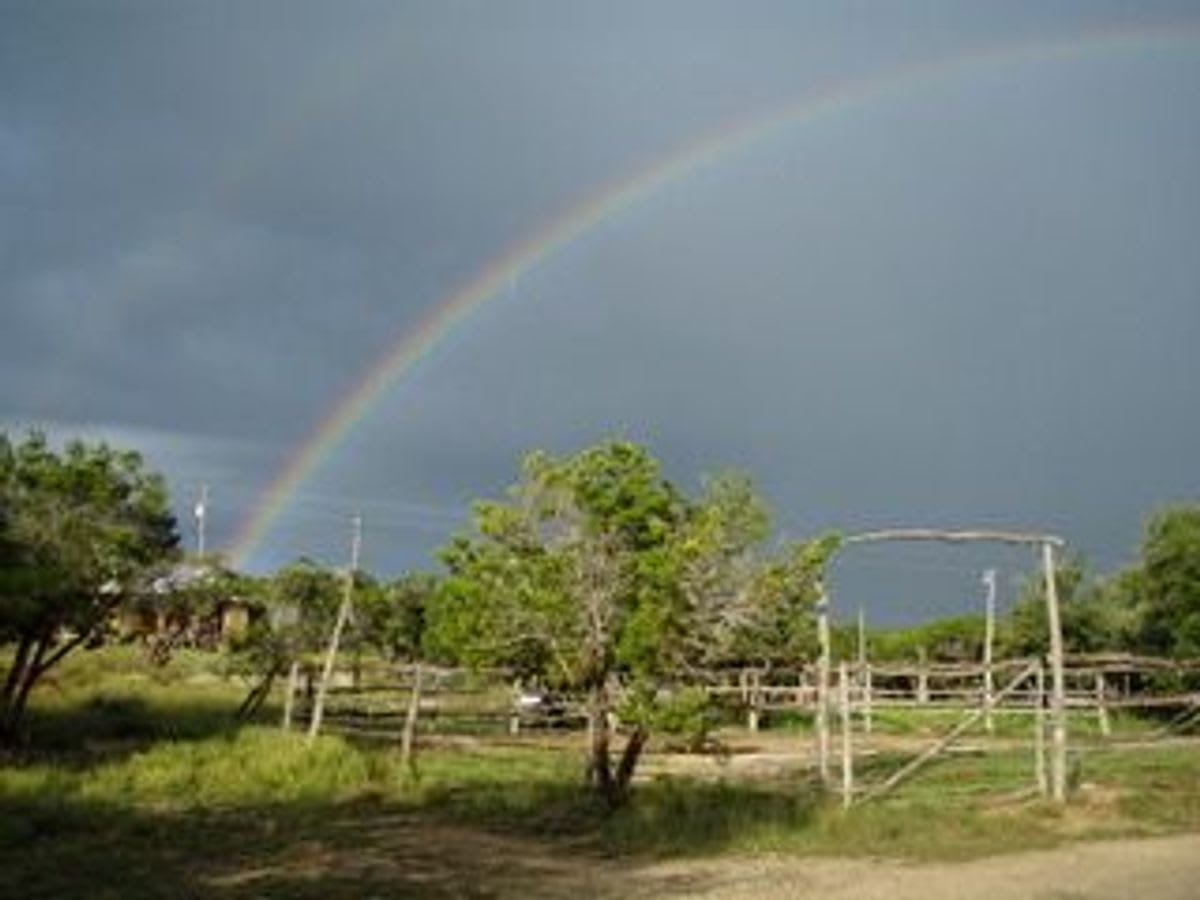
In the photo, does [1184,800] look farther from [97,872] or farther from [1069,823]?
[97,872]

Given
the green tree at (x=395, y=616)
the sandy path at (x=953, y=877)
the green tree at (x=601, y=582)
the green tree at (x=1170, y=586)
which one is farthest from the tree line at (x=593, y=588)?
the green tree at (x=1170, y=586)

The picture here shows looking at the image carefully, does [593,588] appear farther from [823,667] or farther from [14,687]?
[14,687]

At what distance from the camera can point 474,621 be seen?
20516 millimetres

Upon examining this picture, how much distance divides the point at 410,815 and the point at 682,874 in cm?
601

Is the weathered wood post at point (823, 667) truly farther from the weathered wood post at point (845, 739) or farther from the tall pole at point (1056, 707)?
the tall pole at point (1056, 707)

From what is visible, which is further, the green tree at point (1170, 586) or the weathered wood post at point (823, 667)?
the green tree at point (1170, 586)

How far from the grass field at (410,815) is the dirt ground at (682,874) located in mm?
71

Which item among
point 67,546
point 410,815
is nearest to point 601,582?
point 410,815

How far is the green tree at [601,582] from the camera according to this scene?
1969 cm

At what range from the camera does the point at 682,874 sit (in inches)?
599

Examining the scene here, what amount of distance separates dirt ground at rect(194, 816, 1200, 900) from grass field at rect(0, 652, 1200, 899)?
71mm

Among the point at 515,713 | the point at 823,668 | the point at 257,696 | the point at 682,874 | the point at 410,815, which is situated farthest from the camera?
the point at 257,696

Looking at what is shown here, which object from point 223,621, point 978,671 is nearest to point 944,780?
point 978,671

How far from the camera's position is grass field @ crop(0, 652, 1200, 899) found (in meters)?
15.3
